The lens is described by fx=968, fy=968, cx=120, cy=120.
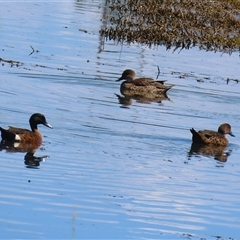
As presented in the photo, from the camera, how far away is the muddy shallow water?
10773 mm

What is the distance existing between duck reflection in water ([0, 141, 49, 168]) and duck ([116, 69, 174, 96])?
20.4ft

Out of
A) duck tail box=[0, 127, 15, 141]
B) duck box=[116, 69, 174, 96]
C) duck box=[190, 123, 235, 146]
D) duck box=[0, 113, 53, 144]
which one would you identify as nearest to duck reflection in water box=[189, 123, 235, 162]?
duck box=[190, 123, 235, 146]

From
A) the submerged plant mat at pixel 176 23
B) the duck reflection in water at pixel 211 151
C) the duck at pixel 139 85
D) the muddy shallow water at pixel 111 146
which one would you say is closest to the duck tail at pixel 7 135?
the muddy shallow water at pixel 111 146

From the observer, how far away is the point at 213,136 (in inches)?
640

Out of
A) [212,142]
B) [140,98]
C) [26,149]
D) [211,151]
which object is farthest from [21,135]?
[140,98]

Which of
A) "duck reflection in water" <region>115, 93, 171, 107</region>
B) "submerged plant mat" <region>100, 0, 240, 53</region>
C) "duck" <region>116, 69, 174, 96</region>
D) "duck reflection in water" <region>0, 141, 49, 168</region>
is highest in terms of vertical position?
"submerged plant mat" <region>100, 0, 240, 53</region>

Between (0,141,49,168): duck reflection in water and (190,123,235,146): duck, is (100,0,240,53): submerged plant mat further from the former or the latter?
(0,141,49,168): duck reflection in water

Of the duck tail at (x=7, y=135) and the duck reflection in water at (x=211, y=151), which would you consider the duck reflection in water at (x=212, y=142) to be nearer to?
the duck reflection in water at (x=211, y=151)

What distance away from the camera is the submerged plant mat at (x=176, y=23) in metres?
27.4

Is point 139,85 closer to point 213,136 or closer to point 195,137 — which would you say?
point 213,136

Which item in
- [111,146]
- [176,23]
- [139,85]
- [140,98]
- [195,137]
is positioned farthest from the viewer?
[176,23]

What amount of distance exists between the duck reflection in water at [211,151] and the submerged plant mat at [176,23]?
10.4 meters

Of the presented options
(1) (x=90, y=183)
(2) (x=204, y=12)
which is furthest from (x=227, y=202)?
(2) (x=204, y=12)

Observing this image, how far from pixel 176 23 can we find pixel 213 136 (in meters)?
13.2
